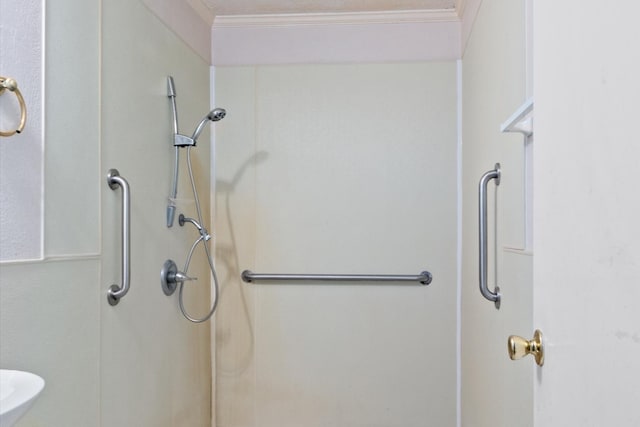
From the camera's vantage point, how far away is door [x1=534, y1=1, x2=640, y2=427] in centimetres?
47

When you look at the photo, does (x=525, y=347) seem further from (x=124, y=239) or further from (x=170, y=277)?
(x=170, y=277)

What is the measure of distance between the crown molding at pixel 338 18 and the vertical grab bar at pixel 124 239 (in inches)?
51.0

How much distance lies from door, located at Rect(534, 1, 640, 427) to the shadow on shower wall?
192cm

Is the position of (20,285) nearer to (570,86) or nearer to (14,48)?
(14,48)

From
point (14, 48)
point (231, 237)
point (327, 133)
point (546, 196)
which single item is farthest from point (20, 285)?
point (327, 133)

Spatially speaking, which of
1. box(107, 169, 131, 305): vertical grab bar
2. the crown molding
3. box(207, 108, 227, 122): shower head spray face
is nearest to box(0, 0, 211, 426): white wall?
box(107, 169, 131, 305): vertical grab bar

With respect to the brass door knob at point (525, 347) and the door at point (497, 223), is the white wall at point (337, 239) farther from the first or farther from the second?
the brass door knob at point (525, 347)

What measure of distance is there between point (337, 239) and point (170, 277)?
85 centimetres

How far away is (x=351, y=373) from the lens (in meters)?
2.54

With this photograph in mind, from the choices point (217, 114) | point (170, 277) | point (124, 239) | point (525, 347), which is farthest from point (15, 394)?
point (217, 114)

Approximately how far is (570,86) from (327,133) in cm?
196

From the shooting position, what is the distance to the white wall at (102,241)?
1309 mm

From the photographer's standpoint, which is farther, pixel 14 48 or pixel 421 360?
pixel 421 360

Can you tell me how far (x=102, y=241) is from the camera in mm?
1560
